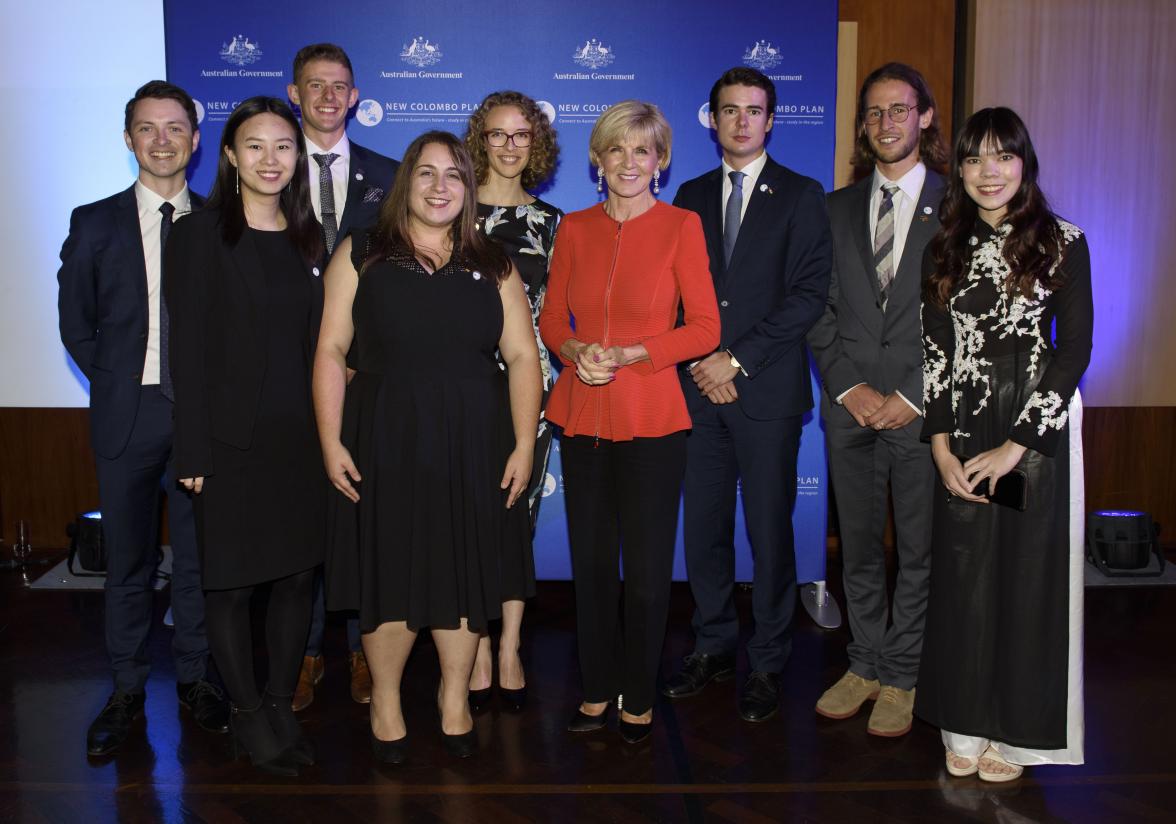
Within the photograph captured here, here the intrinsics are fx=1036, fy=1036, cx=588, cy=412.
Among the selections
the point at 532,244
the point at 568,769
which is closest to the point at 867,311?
the point at 532,244

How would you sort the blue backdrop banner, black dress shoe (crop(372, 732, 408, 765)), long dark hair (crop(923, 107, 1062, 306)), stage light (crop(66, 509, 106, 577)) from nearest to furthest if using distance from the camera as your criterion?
1. long dark hair (crop(923, 107, 1062, 306))
2. black dress shoe (crop(372, 732, 408, 765))
3. the blue backdrop banner
4. stage light (crop(66, 509, 106, 577))

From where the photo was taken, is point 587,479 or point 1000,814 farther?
point 587,479

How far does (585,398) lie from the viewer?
306 centimetres

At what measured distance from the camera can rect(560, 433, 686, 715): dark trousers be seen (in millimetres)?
3082

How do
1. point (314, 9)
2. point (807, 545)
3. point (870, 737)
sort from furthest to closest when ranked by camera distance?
point (807, 545)
point (314, 9)
point (870, 737)

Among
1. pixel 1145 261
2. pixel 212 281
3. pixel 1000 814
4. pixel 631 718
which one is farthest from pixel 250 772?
pixel 1145 261

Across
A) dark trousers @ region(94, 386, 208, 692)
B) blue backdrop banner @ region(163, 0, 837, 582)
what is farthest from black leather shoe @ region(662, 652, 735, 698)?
blue backdrop banner @ region(163, 0, 837, 582)

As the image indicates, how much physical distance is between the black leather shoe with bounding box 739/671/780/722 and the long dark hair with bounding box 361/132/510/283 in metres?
1.63

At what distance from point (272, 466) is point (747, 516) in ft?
5.33

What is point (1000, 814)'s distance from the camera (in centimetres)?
284

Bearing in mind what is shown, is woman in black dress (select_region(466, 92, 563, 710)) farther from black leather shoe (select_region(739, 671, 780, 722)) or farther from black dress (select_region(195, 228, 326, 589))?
black leather shoe (select_region(739, 671, 780, 722))

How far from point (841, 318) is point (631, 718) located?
1.48 m

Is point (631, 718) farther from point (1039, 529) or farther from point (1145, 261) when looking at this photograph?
point (1145, 261)

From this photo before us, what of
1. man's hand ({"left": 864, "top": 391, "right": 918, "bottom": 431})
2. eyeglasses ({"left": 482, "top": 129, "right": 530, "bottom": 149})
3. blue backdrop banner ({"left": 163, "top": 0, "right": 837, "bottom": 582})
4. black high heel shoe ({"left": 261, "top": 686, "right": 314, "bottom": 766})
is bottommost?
black high heel shoe ({"left": 261, "top": 686, "right": 314, "bottom": 766})
